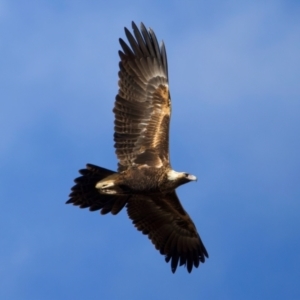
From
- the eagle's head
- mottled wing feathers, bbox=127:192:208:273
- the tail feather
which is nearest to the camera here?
the eagle's head

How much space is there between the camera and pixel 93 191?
20531mm

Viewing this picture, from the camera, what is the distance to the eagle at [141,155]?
20.3 meters

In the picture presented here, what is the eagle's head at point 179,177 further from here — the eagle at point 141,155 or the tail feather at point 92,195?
the tail feather at point 92,195

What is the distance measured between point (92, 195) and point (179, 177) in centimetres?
164

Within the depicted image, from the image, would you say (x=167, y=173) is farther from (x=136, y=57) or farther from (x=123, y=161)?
(x=136, y=57)

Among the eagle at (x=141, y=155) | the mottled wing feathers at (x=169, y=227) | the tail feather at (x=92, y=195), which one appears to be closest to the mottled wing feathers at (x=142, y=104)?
the eagle at (x=141, y=155)

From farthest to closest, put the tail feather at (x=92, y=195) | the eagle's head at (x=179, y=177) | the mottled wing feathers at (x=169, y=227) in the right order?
the mottled wing feathers at (x=169, y=227) → the tail feather at (x=92, y=195) → the eagle's head at (x=179, y=177)

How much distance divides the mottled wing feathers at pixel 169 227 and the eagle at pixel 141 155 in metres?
0.02

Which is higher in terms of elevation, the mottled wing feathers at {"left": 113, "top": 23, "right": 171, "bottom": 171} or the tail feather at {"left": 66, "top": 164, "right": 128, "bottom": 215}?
the mottled wing feathers at {"left": 113, "top": 23, "right": 171, "bottom": 171}

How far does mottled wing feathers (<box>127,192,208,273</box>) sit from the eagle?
0.02 m

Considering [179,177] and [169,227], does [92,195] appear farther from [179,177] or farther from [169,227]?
[169,227]

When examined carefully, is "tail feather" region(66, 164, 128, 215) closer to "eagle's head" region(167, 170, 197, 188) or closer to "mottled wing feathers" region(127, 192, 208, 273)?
"mottled wing feathers" region(127, 192, 208, 273)

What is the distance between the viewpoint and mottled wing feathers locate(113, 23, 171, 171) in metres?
20.5

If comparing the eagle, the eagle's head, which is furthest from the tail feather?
the eagle's head
